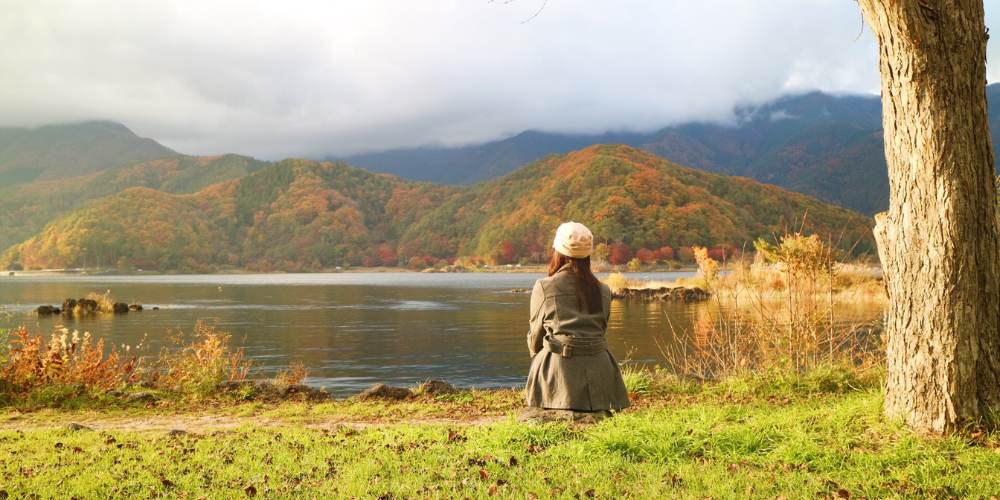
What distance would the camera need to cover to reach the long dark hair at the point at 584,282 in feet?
21.3

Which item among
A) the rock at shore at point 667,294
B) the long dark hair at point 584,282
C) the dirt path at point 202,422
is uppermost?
the long dark hair at point 584,282

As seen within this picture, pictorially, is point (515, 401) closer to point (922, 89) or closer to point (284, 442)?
point (284, 442)

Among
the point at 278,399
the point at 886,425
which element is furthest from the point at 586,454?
the point at 278,399

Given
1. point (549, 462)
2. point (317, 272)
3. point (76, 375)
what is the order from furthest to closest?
point (317, 272), point (76, 375), point (549, 462)

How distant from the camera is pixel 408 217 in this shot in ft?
559

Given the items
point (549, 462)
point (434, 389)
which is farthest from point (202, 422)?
point (549, 462)

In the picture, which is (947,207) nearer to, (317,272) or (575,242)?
(575,242)

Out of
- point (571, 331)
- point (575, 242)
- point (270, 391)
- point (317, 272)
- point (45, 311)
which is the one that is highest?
point (575, 242)

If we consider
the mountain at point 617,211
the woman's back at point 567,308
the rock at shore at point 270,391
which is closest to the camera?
the woman's back at point 567,308

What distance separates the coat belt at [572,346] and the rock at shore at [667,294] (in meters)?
41.6

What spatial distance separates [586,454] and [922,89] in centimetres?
400

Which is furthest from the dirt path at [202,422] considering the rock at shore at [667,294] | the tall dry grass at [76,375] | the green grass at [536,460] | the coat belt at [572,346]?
the rock at shore at [667,294]

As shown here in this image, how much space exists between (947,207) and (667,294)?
141 feet

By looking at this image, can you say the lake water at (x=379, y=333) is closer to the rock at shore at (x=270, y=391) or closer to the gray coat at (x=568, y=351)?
the rock at shore at (x=270, y=391)
